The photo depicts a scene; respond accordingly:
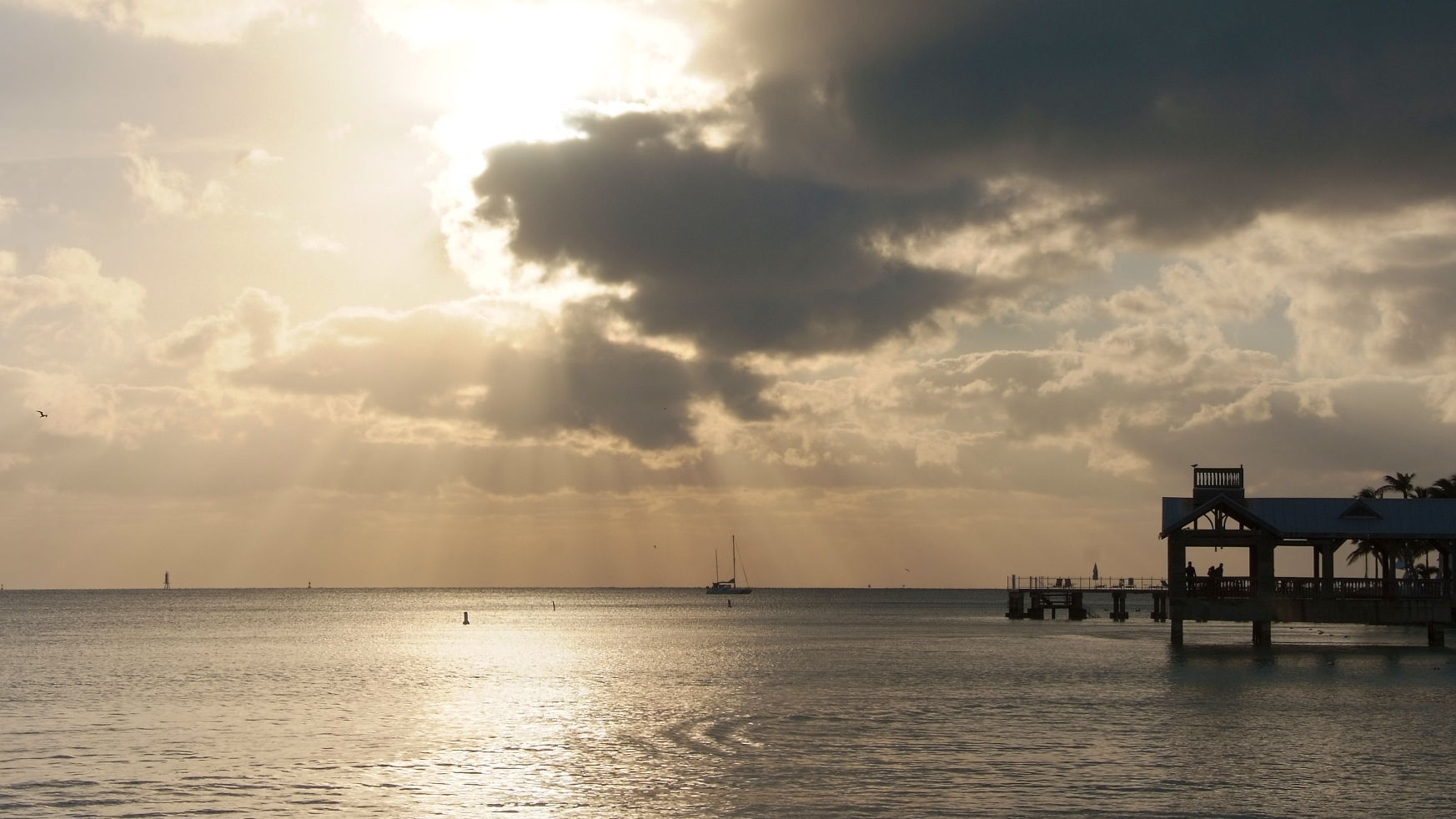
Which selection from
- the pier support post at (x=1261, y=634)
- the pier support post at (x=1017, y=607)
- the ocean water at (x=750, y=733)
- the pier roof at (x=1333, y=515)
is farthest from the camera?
the pier support post at (x=1017, y=607)

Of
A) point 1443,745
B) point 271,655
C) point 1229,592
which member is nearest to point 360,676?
point 271,655

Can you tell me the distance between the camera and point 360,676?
215ft

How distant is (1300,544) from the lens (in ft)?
220

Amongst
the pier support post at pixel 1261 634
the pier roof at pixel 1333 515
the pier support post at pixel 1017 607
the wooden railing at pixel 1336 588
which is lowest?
the pier support post at pixel 1017 607

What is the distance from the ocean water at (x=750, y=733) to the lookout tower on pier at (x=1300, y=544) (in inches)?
110

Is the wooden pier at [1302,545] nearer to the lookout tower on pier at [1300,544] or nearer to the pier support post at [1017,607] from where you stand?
the lookout tower on pier at [1300,544]

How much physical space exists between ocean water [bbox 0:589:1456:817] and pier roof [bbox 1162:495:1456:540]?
6412mm

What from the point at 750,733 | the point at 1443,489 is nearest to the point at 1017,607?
the point at 1443,489

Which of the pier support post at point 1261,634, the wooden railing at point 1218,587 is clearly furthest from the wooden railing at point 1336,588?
the pier support post at point 1261,634

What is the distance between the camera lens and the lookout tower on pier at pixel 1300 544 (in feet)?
212

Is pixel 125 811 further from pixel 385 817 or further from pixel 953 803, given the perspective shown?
pixel 953 803

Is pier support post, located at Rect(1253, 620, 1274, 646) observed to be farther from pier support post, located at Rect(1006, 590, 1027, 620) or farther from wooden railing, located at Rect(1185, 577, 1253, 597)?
pier support post, located at Rect(1006, 590, 1027, 620)

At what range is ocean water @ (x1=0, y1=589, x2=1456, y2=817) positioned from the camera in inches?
1142

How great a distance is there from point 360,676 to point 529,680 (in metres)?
9.27
